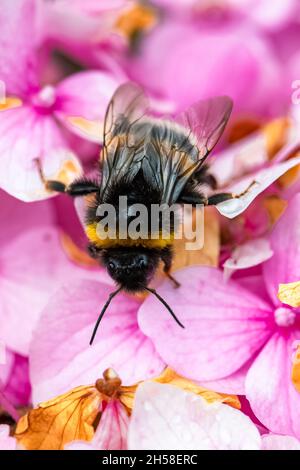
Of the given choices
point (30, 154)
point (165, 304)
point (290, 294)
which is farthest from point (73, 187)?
point (290, 294)

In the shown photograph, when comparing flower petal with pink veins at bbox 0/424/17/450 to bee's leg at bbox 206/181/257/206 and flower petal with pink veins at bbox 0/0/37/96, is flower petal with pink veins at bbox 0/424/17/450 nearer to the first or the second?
bee's leg at bbox 206/181/257/206

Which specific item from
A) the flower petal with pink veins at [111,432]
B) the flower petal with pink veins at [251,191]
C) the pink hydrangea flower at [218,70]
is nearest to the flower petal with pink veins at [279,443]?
the flower petal with pink veins at [111,432]

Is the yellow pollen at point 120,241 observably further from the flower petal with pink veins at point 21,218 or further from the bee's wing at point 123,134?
the flower petal with pink veins at point 21,218

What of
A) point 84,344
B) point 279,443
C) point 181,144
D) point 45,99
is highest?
point 45,99

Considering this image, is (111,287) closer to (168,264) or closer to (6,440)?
(168,264)

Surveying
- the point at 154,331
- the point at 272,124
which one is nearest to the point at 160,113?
the point at 272,124

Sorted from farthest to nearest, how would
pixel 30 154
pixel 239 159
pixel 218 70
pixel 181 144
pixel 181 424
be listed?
1. pixel 218 70
2. pixel 239 159
3. pixel 30 154
4. pixel 181 144
5. pixel 181 424

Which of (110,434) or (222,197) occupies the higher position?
(222,197)
